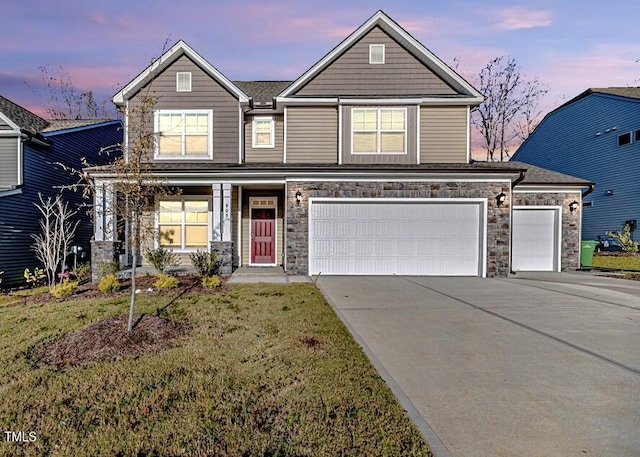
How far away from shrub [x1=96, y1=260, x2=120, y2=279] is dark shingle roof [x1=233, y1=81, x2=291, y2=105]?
7668 mm

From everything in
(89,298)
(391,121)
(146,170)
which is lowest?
(89,298)

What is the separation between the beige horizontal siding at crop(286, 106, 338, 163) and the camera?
42.2ft

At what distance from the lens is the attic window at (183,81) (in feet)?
42.5

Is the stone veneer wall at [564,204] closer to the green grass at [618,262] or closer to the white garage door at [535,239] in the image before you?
the white garage door at [535,239]

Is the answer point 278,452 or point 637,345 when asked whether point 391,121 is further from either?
point 278,452

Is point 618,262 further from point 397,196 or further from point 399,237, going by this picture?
point 397,196

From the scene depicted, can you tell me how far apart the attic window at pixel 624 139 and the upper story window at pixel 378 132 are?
15.7 metres

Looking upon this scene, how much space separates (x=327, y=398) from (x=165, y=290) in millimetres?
6859

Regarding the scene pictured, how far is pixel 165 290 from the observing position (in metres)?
9.12

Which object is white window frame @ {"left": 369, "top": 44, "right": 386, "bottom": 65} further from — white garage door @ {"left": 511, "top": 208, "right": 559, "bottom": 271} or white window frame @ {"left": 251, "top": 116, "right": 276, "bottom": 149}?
white garage door @ {"left": 511, "top": 208, "right": 559, "bottom": 271}

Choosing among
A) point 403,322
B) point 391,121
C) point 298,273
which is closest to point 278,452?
point 403,322

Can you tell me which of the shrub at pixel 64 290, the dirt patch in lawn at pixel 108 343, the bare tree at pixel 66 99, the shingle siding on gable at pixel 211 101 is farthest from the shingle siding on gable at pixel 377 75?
the bare tree at pixel 66 99

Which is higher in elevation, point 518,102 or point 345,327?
point 518,102

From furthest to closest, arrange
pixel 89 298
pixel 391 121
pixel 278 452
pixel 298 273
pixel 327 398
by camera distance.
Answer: pixel 391 121, pixel 298 273, pixel 89 298, pixel 327 398, pixel 278 452
